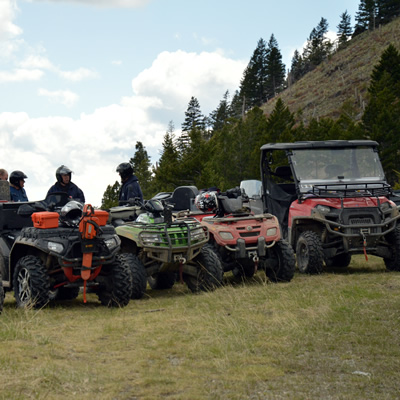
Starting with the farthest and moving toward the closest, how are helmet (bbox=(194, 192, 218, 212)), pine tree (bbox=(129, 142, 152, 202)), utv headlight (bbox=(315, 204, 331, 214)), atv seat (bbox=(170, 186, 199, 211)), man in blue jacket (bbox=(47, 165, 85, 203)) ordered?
1. pine tree (bbox=(129, 142, 152, 202))
2. atv seat (bbox=(170, 186, 199, 211))
3. utv headlight (bbox=(315, 204, 331, 214))
4. helmet (bbox=(194, 192, 218, 212))
5. man in blue jacket (bbox=(47, 165, 85, 203))

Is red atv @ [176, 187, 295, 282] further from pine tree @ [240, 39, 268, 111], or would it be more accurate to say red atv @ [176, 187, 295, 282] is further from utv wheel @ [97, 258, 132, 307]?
pine tree @ [240, 39, 268, 111]

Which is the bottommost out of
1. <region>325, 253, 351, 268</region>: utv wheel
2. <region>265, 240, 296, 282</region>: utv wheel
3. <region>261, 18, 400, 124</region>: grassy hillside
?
<region>325, 253, 351, 268</region>: utv wheel

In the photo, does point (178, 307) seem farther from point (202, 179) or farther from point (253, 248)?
point (202, 179)

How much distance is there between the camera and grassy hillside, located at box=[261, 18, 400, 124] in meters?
78.7

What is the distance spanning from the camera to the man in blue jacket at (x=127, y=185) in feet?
42.3

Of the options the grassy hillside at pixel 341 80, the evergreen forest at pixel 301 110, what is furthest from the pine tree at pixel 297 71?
the grassy hillside at pixel 341 80

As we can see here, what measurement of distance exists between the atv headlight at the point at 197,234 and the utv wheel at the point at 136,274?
0.91 meters

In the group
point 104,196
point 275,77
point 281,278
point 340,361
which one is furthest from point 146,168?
point 340,361

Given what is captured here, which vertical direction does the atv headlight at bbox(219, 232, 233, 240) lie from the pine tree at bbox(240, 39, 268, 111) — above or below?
below

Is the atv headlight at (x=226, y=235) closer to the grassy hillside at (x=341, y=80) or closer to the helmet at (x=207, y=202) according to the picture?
the helmet at (x=207, y=202)

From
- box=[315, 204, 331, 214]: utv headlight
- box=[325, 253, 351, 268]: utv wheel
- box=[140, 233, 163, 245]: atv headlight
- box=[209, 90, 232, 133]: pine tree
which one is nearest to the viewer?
box=[140, 233, 163, 245]: atv headlight

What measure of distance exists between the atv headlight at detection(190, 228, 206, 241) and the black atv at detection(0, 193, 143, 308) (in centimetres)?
117

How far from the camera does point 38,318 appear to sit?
8.33 meters

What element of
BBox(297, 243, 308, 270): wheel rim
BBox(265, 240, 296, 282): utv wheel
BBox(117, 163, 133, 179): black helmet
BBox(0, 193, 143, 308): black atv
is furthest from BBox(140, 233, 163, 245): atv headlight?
BBox(297, 243, 308, 270): wheel rim
